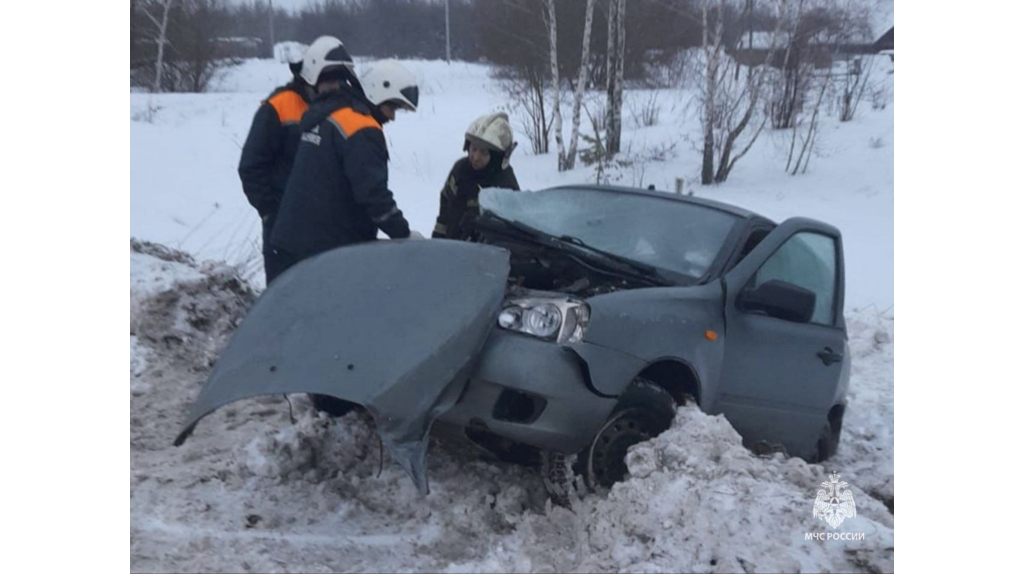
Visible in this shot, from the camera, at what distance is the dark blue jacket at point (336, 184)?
4613 mm

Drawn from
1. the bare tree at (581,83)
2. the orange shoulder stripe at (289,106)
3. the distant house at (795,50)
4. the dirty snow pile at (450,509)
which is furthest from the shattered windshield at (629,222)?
the bare tree at (581,83)

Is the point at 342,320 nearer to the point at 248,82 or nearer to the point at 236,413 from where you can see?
the point at 236,413

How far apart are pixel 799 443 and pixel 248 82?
3562 millimetres

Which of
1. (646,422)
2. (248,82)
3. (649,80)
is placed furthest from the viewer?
(649,80)

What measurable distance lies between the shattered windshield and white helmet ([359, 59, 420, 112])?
0.64 metres

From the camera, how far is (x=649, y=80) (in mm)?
7402

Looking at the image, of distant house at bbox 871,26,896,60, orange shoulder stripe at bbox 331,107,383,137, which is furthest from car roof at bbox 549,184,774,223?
orange shoulder stripe at bbox 331,107,383,137

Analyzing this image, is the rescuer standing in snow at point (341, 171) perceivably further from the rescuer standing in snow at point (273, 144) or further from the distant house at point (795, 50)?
the distant house at point (795, 50)

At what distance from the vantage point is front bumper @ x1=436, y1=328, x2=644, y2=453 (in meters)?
3.59

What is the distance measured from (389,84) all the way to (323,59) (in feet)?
1.14

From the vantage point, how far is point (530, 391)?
3576 mm

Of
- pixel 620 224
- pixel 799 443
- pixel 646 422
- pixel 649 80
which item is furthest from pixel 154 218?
pixel 649 80

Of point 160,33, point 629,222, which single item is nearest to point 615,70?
point 629,222

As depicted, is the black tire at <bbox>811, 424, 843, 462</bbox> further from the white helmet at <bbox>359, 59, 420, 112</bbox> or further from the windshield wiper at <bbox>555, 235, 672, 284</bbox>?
the white helmet at <bbox>359, 59, 420, 112</bbox>
